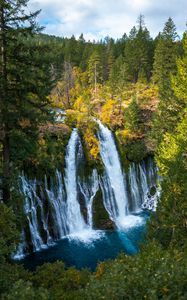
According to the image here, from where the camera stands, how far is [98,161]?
31.9 metres

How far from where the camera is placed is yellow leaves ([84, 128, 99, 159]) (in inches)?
1259

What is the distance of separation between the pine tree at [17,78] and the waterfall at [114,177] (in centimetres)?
1925

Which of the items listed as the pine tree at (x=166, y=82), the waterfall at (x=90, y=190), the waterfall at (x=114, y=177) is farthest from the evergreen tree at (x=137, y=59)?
the waterfall at (x=90, y=190)

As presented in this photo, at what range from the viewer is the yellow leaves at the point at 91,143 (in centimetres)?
3197

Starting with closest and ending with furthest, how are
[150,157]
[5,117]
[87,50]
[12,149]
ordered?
[5,117], [12,149], [150,157], [87,50]

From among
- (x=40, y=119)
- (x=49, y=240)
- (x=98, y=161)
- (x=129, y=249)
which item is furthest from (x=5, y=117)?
(x=98, y=161)

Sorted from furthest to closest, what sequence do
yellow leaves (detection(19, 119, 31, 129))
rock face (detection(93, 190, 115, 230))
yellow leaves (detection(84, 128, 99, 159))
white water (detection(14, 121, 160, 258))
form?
yellow leaves (detection(84, 128, 99, 159)) → rock face (detection(93, 190, 115, 230)) → white water (detection(14, 121, 160, 258)) → yellow leaves (detection(19, 119, 31, 129))

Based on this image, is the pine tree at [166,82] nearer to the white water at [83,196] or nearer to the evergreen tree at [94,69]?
the white water at [83,196]

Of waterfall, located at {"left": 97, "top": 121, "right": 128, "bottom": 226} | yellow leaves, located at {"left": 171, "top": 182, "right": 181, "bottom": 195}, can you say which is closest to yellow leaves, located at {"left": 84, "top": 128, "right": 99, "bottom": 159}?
waterfall, located at {"left": 97, "top": 121, "right": 128, "bottom": 226}

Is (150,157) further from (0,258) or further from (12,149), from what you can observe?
(0,258)

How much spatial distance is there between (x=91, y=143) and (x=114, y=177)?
4553 millimetres

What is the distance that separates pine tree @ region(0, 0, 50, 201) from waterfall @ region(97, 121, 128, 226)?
63.2 ft

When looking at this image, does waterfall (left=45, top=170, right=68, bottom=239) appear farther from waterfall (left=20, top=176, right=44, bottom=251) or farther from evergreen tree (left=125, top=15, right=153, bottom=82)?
evergreen tree (left=125, top=15, right=153, bottom=82)

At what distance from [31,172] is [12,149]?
11.3 m
